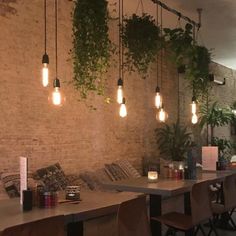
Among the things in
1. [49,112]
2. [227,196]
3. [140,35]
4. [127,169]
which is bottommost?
[227,196]

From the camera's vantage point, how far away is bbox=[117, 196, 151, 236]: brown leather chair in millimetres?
3232

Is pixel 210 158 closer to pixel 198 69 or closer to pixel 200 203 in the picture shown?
pixel 198 69

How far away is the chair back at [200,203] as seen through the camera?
429cm

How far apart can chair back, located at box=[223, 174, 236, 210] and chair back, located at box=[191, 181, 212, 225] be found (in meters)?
0.65

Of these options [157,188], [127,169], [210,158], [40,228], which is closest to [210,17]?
[210,158]

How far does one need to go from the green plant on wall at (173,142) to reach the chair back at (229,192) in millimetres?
3111

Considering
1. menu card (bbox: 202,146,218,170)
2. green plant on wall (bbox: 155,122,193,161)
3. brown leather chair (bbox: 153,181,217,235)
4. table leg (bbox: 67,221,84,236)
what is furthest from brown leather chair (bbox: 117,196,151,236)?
green plant on wall (bbox: 155,122,193,161)

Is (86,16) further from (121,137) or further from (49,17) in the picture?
(121,137)

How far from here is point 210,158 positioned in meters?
6.37

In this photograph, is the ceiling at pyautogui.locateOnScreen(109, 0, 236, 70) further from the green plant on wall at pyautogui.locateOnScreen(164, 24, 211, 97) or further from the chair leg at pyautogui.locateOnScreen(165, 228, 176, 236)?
the chair leg at pyautogui.locateOnScreen(165, 228, 176, 236)

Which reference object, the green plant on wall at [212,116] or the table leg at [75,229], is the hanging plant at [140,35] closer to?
the table leg at [75,229]

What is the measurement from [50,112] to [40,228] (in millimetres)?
3857

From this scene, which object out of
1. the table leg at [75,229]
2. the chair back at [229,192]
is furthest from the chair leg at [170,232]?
the table leg at [75,229]

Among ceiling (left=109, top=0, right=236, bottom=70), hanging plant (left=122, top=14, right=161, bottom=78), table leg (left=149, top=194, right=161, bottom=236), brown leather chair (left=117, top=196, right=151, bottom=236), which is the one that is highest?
ceiling (left=109, top=0, right=236, bottom=70)
